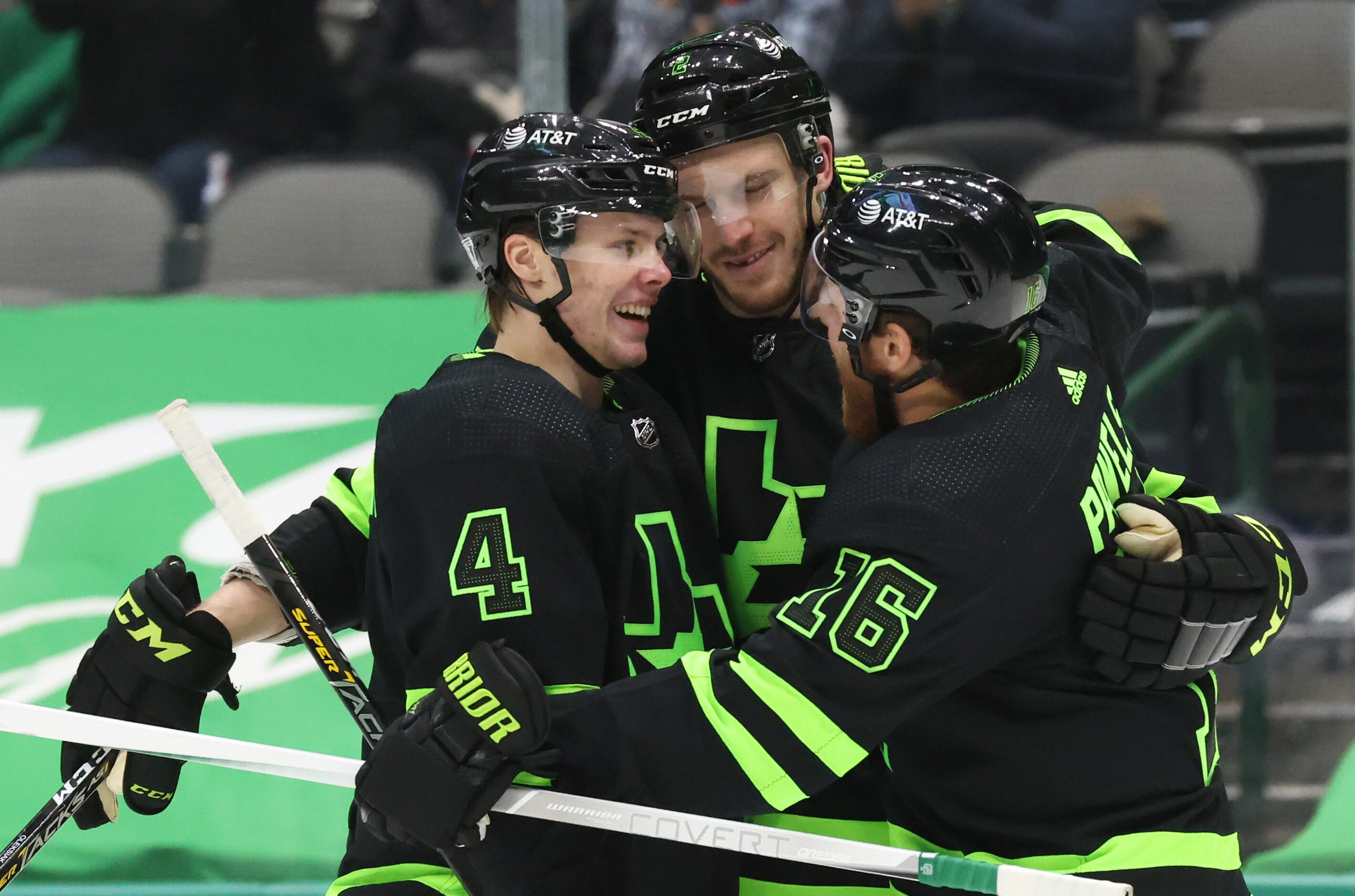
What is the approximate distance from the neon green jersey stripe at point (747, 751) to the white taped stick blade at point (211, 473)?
1.96ft

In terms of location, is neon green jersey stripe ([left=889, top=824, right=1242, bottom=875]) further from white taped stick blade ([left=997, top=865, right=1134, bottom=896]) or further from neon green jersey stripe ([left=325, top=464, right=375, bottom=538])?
neon green jersey stripe ([left=325, top=464, right=375, bottom=538])

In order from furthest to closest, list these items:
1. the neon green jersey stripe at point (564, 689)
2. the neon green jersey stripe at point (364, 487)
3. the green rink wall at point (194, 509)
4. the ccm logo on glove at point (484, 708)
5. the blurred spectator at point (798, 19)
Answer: the blurred spectator at point (798, 19), the green rink wall at point (194, 509), the neon green jersey stripe at point (364, 487), the neon green jersey stripe at point (564, 689), the ccm logo on glove at point (484, 708)

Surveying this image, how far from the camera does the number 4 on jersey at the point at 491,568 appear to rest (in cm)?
180

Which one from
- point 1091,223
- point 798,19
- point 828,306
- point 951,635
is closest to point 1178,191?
point 798,19

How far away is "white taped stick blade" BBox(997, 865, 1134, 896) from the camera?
1.75 metres

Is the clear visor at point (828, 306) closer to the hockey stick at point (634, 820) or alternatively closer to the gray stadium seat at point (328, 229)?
the hockey stick at point (634, 820)

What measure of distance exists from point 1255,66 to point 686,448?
9.15 ft

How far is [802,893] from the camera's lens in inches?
87.4

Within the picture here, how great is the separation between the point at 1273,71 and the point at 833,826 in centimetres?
282

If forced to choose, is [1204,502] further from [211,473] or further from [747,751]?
[211,473]

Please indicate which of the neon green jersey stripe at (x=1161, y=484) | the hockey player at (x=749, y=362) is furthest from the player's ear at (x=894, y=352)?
the neon green jersey stripe at (x=1161, y=484)

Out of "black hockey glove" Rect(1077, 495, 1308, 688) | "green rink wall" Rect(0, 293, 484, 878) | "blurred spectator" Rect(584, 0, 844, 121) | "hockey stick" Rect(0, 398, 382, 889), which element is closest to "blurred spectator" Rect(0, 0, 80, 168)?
"green rink wall" Rect(0, 293, 484, 878)

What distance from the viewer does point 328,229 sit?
13.9 ft

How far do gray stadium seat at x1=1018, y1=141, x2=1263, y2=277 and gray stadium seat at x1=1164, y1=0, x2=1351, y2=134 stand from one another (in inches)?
6.2
